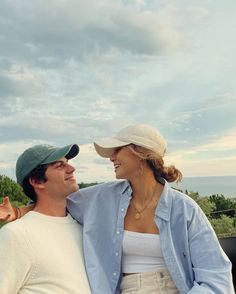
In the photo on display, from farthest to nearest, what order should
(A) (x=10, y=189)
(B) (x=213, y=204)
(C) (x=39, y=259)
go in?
(B) (x=213, y=204)
(A) (x=10, y=189)
(C) (x=39, y=259)

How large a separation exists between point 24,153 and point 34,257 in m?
0.62

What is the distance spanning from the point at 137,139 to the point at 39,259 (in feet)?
2.55

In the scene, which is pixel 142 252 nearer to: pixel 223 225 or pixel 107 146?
pixel 107 146

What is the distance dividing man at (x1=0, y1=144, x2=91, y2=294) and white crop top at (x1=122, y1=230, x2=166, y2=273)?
0.79ft

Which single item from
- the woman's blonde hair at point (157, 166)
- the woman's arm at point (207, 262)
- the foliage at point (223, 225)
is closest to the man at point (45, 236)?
the woman's blonde hair at point (157, 166)

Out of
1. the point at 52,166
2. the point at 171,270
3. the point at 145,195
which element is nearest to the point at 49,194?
the point at 52,166

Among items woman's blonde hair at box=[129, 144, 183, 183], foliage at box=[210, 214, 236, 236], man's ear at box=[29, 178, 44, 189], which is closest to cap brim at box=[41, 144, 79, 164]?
man's ear at box=[29, 178, 44, 189]

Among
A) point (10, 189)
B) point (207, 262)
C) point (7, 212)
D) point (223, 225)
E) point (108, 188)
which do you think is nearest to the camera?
point (207, 262)

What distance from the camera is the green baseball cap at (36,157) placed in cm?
275

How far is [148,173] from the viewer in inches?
110

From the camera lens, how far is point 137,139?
272 cm

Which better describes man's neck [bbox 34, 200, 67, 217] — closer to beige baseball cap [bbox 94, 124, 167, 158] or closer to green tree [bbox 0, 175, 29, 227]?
beige baseball cap [bbox 94, 124, 167, 158]

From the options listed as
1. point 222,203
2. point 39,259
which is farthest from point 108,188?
point 222,203

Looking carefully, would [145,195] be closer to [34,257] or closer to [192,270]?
[192,270]
